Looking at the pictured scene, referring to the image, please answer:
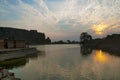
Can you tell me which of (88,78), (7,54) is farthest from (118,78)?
(7,54)

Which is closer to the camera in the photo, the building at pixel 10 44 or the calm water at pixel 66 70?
the calm water at pixel 66 70

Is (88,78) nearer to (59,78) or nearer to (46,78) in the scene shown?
(59,78)

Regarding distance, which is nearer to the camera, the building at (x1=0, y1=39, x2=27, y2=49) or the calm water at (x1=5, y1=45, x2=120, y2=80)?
the calm water at (x1=5, y1=45, x2=120, y2=80)

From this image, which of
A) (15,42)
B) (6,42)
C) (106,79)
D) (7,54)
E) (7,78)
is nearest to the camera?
(7,78)

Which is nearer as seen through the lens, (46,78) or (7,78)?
(7,78)

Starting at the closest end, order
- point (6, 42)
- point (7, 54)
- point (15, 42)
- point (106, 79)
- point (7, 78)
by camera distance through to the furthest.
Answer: point (7, 78), point (106, 79), point (7, 54), point (6, 42), point (15, 42)

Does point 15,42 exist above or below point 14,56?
above

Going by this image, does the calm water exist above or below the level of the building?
below

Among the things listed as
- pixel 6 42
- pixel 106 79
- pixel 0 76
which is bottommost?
pixel 106 79

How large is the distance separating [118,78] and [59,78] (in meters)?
8.80

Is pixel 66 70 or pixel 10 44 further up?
pixel 10 44

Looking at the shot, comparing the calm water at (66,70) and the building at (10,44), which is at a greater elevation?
the building at (10,44)

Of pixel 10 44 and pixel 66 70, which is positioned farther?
pixel 10 44

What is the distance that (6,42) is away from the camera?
70.4 meters
